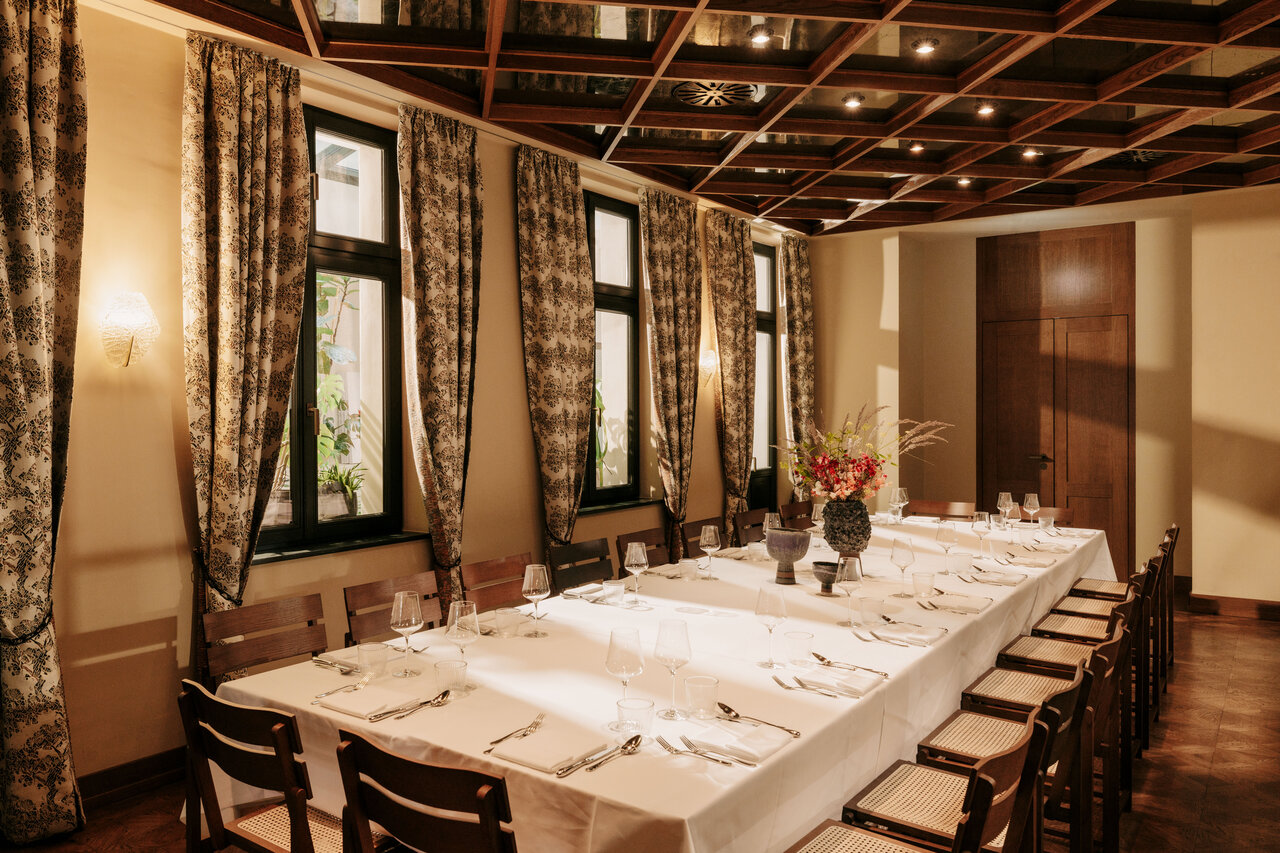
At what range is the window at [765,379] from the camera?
8531 mm

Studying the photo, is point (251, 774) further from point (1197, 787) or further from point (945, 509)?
point (945, 509)

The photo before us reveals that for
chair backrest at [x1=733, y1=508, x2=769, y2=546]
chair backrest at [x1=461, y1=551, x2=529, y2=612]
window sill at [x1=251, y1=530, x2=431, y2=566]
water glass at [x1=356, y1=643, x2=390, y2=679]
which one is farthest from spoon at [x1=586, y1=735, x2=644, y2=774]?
chair backrest at [x1=733, y1=508, x2=769, y2=546]

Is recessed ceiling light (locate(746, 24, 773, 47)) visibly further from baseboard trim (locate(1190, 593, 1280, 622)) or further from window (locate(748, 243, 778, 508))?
baseboard trim (locate(1190, 593, 1280, 622))

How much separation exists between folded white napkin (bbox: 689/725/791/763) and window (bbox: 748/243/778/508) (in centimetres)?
653

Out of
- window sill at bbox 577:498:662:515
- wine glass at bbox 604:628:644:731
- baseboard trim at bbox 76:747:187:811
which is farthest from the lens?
window sill at bbox 577:498:662:515

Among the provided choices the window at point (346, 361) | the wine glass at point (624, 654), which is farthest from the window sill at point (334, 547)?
the wine glass at point (624, 654)

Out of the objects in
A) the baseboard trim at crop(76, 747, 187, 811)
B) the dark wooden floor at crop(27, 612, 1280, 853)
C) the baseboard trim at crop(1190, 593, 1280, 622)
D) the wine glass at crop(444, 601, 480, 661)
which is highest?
the wine glass at crop(444, 601, 480, 661)

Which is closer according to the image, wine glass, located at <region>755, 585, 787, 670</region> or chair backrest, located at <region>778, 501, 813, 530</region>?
wine glass, located at <region>755, 585, 787, 670</region>

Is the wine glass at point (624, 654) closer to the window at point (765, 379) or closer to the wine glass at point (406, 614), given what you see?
the wine glass at point (406, 614)

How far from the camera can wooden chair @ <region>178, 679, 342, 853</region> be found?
6.03ft

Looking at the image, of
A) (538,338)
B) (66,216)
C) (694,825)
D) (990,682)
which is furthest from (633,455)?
(694,825)

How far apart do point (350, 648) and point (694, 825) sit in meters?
1.62

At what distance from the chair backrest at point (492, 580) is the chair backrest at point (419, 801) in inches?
63.1

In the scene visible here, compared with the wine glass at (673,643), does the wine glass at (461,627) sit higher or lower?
lower
